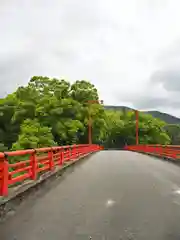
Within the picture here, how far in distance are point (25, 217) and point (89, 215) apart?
1239mm

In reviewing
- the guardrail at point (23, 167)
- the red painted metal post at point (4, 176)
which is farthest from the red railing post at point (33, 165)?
the red painted metal post at point (4, 176)

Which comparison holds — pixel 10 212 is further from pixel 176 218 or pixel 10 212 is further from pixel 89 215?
pixel 176 218

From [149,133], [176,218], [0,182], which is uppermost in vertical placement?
[149,133]

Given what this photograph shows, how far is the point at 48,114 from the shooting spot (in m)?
55.6

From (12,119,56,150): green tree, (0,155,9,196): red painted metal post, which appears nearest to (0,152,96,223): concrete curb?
(0,155,9,196): red painted metal post

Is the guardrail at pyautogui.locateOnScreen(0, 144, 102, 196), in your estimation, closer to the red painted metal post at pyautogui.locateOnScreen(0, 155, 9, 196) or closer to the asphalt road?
the red painted metal post at pyautogui.locateOnScreen(0, 155, 9, 196)

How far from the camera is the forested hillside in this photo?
155 feet

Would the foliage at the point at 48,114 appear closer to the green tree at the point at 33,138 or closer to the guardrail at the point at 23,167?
the green tree at the point at 33,138

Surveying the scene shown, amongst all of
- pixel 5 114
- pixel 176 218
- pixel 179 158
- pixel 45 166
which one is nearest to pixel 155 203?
pixel 176 218

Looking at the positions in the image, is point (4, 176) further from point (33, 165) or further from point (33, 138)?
point (33, 138)

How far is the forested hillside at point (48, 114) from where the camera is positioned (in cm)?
4734

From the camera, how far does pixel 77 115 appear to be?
5850 cm

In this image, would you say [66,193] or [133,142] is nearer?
[66,193]

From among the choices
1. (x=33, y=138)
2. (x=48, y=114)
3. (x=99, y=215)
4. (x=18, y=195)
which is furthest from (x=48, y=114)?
(x=99, y=215)
